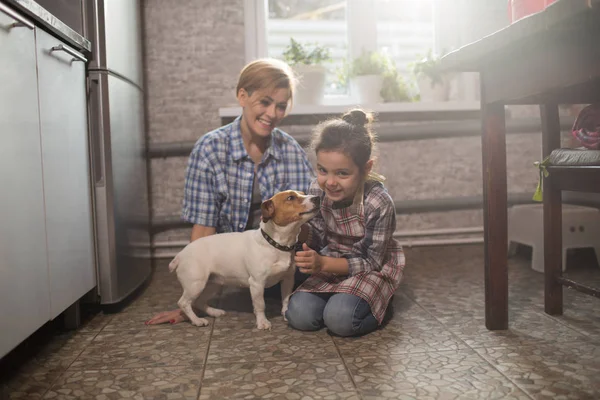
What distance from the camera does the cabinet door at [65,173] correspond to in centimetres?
151

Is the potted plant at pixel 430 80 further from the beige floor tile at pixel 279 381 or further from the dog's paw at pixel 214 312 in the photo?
the beige floor tile at pixel 279 381

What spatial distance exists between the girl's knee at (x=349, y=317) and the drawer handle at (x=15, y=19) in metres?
1.18

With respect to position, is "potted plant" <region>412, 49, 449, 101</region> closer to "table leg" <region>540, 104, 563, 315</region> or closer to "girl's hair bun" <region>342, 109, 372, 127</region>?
"table leg" <region>540, 104, 563, 315</region>

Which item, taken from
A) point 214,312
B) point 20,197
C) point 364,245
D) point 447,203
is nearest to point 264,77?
point 364,245

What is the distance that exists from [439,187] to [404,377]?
1.99 meters

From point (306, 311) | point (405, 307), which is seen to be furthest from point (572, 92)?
point (306, 311)

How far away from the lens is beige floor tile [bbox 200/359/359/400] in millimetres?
1225

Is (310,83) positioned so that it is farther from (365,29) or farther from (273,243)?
(273,243)

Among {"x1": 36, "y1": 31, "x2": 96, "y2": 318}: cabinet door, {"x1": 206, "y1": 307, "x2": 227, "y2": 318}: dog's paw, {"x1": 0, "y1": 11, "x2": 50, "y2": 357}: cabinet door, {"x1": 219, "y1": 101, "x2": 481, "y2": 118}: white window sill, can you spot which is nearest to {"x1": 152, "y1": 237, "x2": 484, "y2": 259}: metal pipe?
{"x1": 219, "y1": 101, "x2": 481, "y2": 118}: white window sill

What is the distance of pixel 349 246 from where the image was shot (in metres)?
1.84

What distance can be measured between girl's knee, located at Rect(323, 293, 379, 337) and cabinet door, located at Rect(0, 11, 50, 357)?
831 mm

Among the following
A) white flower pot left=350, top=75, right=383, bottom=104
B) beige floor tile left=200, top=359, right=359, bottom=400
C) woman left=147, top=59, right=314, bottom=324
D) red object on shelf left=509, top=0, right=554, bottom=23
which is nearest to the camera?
beige floor tile left=200, top=359, right=359, bottom=400

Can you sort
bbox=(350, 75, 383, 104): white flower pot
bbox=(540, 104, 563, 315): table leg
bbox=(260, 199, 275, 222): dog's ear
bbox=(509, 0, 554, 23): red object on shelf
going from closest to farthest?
bbox=(509, 0, 554, 23): red object on shelf → bbox=(260, 199, 275, 222): dog's ear → bbox=(540, 104, 563, 315): table leg → bbox=(350, 75, 383, 104): white flower pot

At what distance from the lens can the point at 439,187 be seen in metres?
3.15
